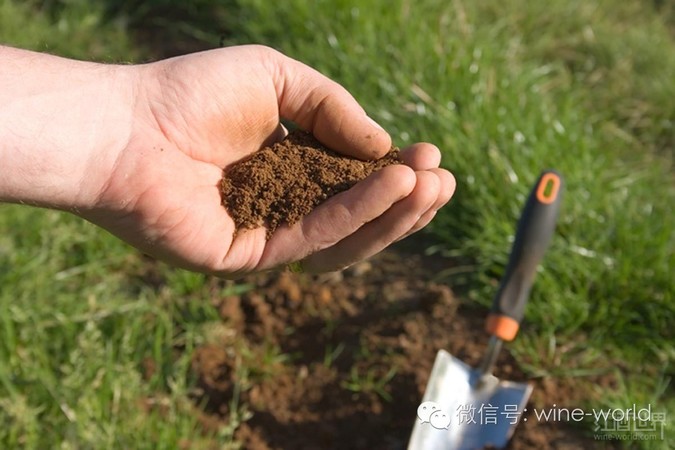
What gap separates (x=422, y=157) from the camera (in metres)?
1.98

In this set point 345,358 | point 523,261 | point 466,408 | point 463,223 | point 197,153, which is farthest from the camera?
point 463,223

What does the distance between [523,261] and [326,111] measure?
78 cm

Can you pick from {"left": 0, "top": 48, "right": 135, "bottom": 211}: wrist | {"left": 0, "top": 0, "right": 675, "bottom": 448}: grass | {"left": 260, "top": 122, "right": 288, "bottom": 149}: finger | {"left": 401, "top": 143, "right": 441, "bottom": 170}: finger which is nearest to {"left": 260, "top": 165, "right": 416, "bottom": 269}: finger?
{"left": 401, "top": 143, "right": 441, "bottom": 170}: finger

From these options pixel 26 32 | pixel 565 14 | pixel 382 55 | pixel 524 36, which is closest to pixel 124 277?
pixel 382 55

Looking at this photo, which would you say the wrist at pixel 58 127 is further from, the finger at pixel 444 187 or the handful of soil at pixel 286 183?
the finger at pixel 444 187

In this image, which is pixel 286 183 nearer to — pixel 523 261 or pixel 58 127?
pixel 58 127

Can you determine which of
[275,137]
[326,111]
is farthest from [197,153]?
[326,111]

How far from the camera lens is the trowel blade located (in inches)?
97.0

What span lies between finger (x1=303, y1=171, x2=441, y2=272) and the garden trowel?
65 cm

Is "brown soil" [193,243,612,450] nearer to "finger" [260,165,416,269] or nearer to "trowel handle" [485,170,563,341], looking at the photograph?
"trowel handle" [485,170,563,341]

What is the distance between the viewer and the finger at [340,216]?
1791mm

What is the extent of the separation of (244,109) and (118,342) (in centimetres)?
105

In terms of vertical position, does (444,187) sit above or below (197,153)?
above

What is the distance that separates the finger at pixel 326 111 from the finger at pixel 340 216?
18 cm
